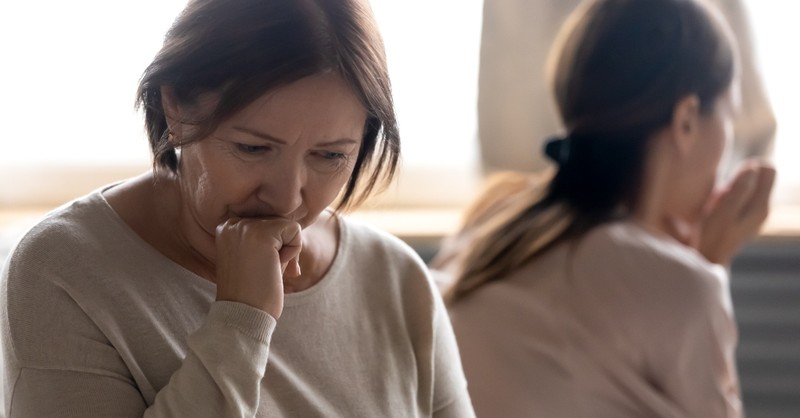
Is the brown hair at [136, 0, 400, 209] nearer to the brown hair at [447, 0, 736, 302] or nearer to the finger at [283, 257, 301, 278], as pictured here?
the finger at [283, 257, 301, 278]

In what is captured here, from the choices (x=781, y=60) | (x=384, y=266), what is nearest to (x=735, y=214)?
(x=781, y=60)

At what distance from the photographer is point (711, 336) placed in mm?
1647

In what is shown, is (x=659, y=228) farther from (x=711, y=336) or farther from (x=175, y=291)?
(x=175, y=291)

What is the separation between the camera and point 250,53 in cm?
99

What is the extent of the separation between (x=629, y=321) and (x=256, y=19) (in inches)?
34.8

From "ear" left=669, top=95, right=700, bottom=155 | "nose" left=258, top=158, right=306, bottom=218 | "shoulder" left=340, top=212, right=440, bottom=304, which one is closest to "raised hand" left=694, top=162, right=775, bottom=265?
"ear" left=669, top=95, right=700, bottom=155

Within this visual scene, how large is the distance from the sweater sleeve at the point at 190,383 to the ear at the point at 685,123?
3.26ft

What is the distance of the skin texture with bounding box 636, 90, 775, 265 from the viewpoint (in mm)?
1816

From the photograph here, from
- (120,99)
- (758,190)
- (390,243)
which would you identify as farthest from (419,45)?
(390,243)

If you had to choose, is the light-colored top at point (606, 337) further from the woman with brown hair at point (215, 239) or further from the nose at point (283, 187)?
the nose at point (283, 187)

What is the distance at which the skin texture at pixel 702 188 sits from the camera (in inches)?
71.5

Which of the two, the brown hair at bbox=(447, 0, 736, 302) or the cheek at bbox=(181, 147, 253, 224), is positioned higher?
the cheek at bbox=(181, 147, 253, 224)

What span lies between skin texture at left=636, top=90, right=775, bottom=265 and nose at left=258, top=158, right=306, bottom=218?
900mm

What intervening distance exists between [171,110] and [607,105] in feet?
3.05
